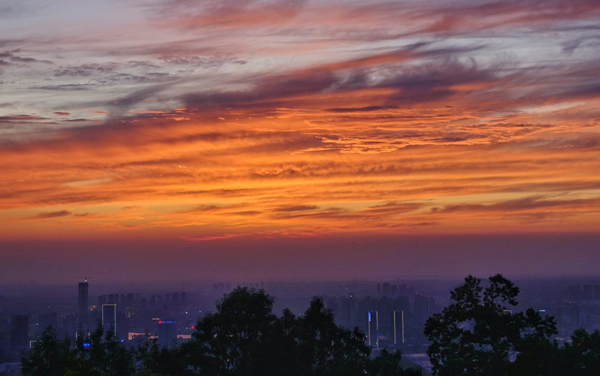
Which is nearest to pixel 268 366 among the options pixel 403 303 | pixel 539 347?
pixel 539 347

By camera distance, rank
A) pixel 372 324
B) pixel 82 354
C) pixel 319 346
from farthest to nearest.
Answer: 1. pixel 372 324
2. pixel 319 346
3. pixel 82 354

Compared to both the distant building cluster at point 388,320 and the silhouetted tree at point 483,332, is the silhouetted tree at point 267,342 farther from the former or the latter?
the distant building cluster at point 388,320

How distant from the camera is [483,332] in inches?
935

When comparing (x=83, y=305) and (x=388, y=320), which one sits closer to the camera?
(x=388, y=320)

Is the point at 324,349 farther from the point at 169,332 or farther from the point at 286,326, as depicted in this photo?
the point at 169,332

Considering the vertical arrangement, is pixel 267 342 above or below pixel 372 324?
above

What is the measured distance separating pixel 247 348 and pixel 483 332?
8.82 meters

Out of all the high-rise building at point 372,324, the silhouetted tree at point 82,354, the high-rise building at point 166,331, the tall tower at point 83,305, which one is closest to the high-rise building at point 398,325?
the high-rise building at point 372,324

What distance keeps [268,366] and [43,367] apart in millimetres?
Result: 7891

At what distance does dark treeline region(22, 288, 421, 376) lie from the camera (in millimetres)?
26094

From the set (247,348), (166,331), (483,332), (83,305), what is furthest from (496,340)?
(83,305)

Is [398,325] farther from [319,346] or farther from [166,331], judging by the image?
[319,346]

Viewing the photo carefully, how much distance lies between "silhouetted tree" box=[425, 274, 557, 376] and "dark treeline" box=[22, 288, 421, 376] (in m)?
2.02

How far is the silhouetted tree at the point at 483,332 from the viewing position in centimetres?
2333
